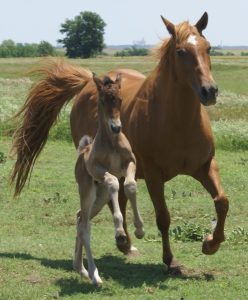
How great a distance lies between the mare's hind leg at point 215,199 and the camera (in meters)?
6.91

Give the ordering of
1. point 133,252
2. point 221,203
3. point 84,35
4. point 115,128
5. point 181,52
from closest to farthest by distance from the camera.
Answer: point 115,128 → point 181,52 → point 221,203 → point 133,252 → point 84,35

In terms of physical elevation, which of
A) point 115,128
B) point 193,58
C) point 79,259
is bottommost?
point 79,259

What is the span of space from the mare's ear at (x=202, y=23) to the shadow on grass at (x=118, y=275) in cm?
243

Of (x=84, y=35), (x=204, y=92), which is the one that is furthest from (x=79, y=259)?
(x=84, y=35)

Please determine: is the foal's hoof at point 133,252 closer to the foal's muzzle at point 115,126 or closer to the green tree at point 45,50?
the foal's muzzle at point 115,126

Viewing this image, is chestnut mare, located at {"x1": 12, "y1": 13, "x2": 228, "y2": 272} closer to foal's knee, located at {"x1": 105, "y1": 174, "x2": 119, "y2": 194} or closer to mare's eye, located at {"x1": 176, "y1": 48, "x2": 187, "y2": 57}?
mare's eye, located at {"x1": 176, "y1": 48, "x2": 187, "y2": 57}

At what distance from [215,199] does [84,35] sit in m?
101

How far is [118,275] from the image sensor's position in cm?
703

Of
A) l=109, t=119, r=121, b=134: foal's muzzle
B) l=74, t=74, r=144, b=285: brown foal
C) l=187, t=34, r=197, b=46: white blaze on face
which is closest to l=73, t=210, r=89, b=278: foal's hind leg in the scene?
l=74, t=74, r=144, b=285: brown foal

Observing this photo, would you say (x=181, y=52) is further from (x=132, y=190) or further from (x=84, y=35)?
(x=84, y=35)

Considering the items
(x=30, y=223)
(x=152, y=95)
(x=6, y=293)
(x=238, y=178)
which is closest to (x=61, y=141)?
(x=238, y=178)

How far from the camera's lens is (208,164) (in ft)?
23.3

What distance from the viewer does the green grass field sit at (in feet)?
20.9

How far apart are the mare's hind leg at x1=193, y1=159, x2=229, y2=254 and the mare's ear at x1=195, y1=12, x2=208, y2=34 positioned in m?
1.33
